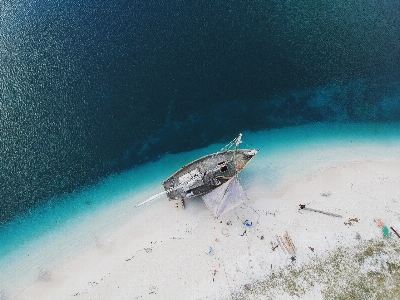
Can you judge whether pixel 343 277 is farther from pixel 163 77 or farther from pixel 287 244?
pixel 163 77

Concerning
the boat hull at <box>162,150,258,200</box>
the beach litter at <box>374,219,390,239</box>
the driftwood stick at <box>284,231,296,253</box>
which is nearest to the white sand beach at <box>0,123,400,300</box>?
the driftwood stick at <box>284,231,296,253</box>

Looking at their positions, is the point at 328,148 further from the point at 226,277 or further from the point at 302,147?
the point at 226,277

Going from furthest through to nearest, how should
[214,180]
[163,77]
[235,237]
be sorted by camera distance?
1. [163,77]
2. [214,180]
3. [235,237]

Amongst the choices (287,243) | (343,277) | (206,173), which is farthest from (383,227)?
(206,173)

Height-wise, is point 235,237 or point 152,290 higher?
point 235,237

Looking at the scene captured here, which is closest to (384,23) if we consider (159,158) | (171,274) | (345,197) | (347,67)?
(347,67)

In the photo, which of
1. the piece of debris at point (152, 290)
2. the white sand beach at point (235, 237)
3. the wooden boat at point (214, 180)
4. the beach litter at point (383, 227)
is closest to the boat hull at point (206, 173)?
the wooden boat at point (214, 180)
